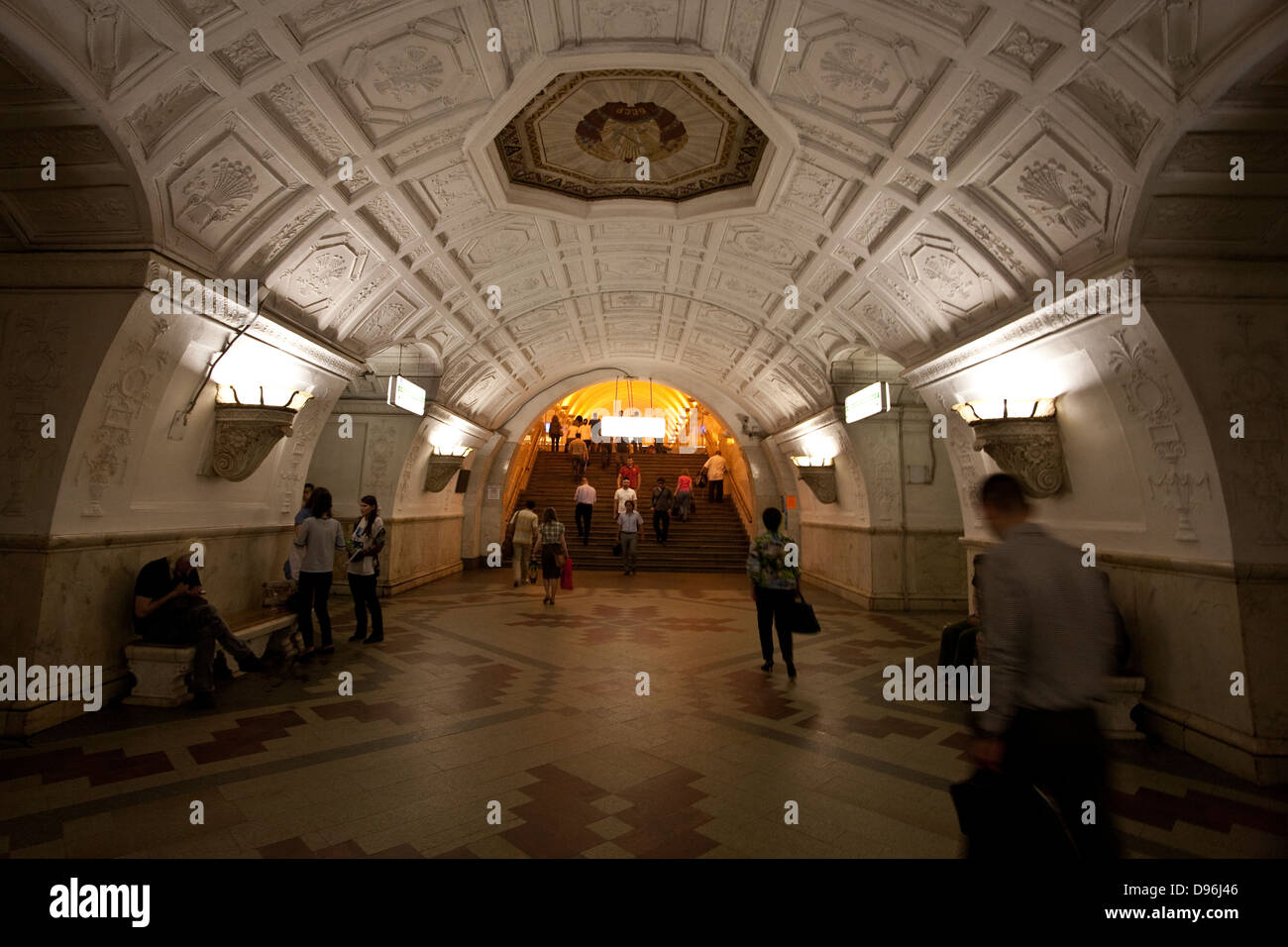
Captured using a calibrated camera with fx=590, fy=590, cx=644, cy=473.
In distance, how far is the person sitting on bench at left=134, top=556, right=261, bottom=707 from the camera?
4.99 metres

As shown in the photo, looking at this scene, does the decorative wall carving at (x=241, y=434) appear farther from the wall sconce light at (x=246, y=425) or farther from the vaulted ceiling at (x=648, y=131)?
the vaulted ceiling at (x=648, y=131)

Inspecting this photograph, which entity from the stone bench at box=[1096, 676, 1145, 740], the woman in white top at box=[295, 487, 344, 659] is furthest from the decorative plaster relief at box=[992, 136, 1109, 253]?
the woman in white top at box=[295, 487, 344, 659]

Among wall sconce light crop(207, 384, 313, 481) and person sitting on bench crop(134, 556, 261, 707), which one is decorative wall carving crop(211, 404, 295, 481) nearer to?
wall sconce light crop(207, 384, 313, 481)

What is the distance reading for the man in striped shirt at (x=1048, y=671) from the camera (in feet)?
6.62

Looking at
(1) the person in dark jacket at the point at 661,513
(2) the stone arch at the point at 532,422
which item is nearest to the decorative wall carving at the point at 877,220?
(2) the stone arch at the point at 532,422

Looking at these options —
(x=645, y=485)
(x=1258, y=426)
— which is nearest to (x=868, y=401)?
(x=1258, y=426)

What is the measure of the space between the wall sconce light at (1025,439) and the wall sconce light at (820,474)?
5.95m

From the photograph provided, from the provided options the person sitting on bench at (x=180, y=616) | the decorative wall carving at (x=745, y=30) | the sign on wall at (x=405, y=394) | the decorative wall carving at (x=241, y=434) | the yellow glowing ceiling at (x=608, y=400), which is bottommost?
the person sitting on bench at (x=180, y=616)

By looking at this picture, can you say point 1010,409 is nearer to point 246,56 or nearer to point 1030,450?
point 1030,450

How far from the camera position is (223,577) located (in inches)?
260

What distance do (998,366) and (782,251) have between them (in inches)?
118
